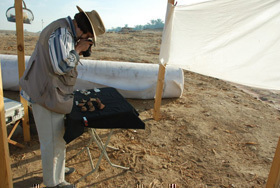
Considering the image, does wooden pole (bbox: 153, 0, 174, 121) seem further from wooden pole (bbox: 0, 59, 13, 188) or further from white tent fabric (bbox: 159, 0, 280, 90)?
wooden pole (bbox: 0, 59, 13, 188)

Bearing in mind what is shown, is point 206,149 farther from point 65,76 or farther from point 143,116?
point 65,76

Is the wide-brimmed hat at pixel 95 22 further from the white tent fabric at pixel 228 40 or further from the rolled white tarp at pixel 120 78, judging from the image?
the rolled white tarp at pixel 120 78

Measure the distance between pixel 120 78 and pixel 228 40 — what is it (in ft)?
9.16

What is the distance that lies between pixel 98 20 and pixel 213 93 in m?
4.84

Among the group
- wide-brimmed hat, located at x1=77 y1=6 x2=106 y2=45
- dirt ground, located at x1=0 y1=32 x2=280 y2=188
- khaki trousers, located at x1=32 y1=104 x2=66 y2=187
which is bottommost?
dirt ground, located at x1=0 y1=32 x2=280 y2=188

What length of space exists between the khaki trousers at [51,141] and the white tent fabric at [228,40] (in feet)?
6.68

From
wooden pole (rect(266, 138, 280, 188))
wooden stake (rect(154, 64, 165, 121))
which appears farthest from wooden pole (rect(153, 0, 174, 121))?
wooden pole (rect(266, 138, 280, 188))

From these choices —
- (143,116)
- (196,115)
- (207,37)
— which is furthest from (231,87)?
(207,37)

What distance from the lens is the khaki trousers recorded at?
6.67 feet

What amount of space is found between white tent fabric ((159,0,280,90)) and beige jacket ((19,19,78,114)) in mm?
1847

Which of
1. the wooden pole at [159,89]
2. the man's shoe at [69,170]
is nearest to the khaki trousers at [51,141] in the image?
the man's shoe at [69,170]

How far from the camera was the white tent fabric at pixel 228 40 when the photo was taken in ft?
7.55

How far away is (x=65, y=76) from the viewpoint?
196 centimetres

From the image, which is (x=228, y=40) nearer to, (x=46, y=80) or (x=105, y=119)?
(x=105, y=119)
